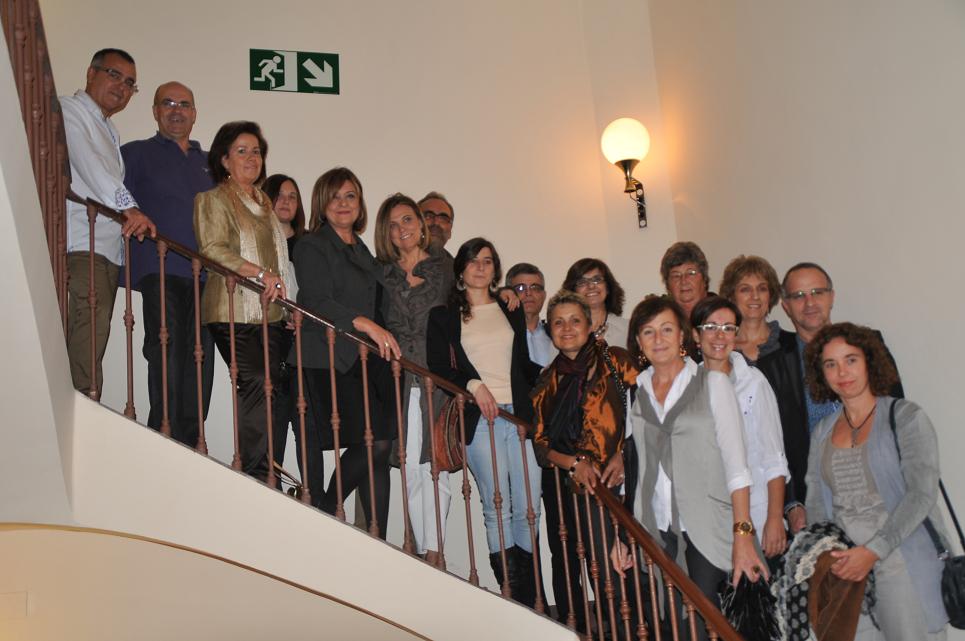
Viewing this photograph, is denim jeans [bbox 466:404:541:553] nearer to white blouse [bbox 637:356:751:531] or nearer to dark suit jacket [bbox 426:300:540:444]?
dark suit jacket [bbox 426:300:540:444]

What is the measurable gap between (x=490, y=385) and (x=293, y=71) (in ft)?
9.46

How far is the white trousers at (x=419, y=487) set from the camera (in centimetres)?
439

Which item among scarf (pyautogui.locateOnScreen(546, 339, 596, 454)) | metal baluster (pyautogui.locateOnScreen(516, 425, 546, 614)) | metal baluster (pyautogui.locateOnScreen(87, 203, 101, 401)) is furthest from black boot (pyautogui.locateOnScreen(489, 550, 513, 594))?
metal baluster (pyautogui.locateOnScreen(87, 203, 101, 401))

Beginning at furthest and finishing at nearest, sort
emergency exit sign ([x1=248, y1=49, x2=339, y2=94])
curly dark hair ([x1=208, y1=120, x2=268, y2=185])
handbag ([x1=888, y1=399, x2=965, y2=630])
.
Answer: emergency exit sign ([x1=248, y1=49, x2=339, y2=94]) → curly dark hair ([x1=208, y1=120, x2=268, y2=185]) → handbag ([x1=888, y1=399, x2=965, y2=630])

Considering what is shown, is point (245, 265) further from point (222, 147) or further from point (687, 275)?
point (687, 275)

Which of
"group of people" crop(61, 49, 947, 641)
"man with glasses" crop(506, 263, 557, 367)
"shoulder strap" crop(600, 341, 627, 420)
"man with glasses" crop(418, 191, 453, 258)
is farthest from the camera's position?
"man with glasses" crop(418, 191, 453, 258)

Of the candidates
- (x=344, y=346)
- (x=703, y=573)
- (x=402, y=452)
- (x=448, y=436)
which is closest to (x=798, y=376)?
(x=703, y=573)

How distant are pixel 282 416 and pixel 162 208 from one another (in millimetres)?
1112

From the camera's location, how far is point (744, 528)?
11.2 feet

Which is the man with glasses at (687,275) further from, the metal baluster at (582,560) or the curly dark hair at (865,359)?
the metal baluster at (582,560)

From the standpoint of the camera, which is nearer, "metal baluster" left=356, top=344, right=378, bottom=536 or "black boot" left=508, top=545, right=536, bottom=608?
"metal baluster" left=356, top=344, right=378, bottom=536

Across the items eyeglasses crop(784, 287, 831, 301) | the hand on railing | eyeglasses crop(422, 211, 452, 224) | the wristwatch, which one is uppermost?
eyeglasses crop(422, 211, 452, 224)

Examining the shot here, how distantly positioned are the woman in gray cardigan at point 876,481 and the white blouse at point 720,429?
1.37 ft

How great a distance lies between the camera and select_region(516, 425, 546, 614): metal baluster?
426 centimetres
